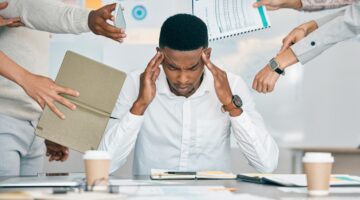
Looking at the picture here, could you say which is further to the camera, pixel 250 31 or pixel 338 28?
pixel 250 31

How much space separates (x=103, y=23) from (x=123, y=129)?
1.46 ft

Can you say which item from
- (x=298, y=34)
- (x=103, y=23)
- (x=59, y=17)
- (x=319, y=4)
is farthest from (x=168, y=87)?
(x=319, y=4)

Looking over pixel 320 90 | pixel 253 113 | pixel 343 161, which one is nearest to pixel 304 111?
pixel 320 90

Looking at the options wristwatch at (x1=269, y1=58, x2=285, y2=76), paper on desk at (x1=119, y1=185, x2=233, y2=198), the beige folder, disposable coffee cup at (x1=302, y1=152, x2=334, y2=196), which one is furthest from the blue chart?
disposable coffee cup at (x1=302, y1=152, x2=334, y2=196)

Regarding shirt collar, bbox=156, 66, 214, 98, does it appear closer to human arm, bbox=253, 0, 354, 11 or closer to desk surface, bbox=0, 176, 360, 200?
human arm, bbox=253, 0, 354, 11

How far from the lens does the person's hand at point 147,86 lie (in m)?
2.53

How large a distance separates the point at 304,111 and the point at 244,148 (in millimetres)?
980

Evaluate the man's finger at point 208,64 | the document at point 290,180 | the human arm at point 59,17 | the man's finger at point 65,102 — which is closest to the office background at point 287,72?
the human arm at point 59,17

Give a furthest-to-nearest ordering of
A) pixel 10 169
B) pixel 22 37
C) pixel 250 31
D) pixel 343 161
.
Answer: pixel 343 161, pixel 250 31, pixel 22 37, pixel 10 169

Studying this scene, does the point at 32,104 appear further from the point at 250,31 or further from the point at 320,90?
the point at 320,90

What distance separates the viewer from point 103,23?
8.65ft

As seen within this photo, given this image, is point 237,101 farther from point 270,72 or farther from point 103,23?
point 103,23

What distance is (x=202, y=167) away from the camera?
271 cm

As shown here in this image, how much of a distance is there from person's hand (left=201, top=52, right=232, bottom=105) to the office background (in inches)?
32.8
